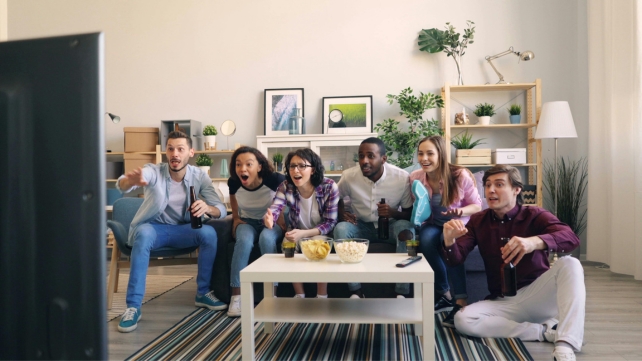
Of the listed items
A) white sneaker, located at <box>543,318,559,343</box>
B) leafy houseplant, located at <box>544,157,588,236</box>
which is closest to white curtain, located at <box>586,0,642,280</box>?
leafy houseplant, located at <box>544,157,588,236</box>

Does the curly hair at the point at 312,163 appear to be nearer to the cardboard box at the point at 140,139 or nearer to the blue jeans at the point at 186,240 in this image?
the blue jeans at the point at 186,240

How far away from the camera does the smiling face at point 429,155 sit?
281cm

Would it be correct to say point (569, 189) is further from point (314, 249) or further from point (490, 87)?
point (314, 249)

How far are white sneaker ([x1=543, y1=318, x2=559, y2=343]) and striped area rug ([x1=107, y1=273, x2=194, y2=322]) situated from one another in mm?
2158

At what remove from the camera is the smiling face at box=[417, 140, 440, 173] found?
9.23ft

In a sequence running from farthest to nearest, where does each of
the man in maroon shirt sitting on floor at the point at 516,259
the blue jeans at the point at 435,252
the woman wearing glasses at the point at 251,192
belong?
the woman wearing glasses at the point at 251,192 → the blue jeans at the point at 435,252 → the man in maroon shirt sitting on floor at the point at 516,259

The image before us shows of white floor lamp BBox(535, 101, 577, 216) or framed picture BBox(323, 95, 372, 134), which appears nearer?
white floor lamp BBox(535, 101, 577, 216)

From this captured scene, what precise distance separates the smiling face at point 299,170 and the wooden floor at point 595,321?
961mm

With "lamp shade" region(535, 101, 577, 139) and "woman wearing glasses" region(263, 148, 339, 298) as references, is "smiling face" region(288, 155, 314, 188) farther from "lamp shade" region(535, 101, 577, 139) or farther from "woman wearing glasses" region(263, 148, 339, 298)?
"lamp shade" region(535, 101, 577, 139)

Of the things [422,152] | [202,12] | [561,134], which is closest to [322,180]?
[422,152]

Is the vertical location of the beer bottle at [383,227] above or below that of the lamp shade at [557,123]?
below

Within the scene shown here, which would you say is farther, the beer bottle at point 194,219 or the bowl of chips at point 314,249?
the beer bottle at point 194,219

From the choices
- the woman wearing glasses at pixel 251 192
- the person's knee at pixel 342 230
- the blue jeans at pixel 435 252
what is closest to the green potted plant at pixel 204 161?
the woman wearing glasses at pixel 251 192

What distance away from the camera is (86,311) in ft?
1.35
